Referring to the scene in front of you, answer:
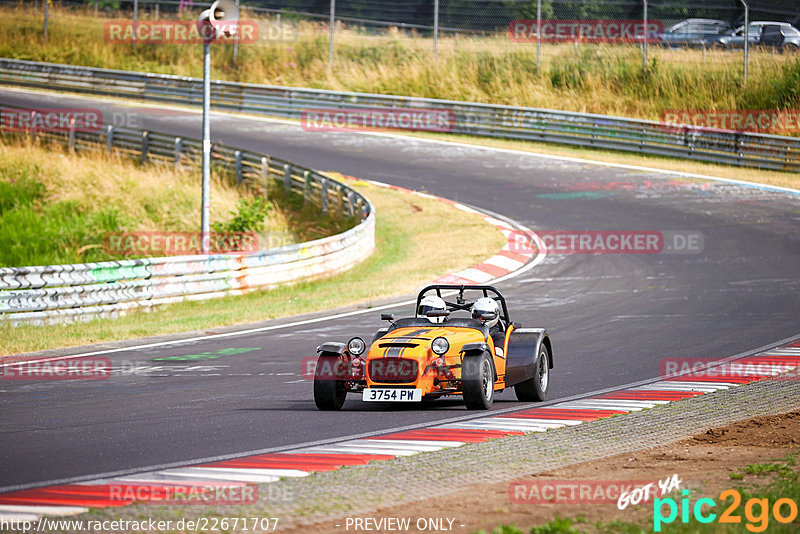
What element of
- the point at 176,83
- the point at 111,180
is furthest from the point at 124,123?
the point at 111,180

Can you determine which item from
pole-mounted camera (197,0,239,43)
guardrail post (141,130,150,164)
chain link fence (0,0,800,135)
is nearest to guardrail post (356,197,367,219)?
pole-mounted camera (197,0,239,43)

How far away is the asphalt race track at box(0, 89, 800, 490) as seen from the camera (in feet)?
28.5

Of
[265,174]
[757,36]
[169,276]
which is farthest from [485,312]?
[757,36]

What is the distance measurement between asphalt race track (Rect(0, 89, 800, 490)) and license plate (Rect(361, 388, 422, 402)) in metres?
0.18

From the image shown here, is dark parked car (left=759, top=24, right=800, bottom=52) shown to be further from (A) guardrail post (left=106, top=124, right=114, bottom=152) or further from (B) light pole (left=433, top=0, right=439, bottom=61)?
(A) guardrail post (left=106, top=124, right=114, bottom=152)

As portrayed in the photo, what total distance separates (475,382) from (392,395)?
0.77 meters

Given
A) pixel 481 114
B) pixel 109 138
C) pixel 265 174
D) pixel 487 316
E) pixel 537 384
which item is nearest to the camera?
pixel 537 384

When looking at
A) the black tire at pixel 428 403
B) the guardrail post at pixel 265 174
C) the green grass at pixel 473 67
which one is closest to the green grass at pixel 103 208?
the guardrail post at pixel 265 174

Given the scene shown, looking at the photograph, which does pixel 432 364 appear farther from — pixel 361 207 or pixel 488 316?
pixel 361 207

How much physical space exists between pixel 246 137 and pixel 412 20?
7.47 metres

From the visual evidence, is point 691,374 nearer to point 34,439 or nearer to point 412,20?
point 34,439

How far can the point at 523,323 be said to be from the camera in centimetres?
1553

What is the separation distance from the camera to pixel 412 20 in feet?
124

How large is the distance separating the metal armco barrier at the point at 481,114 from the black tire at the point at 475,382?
74.7 feet
